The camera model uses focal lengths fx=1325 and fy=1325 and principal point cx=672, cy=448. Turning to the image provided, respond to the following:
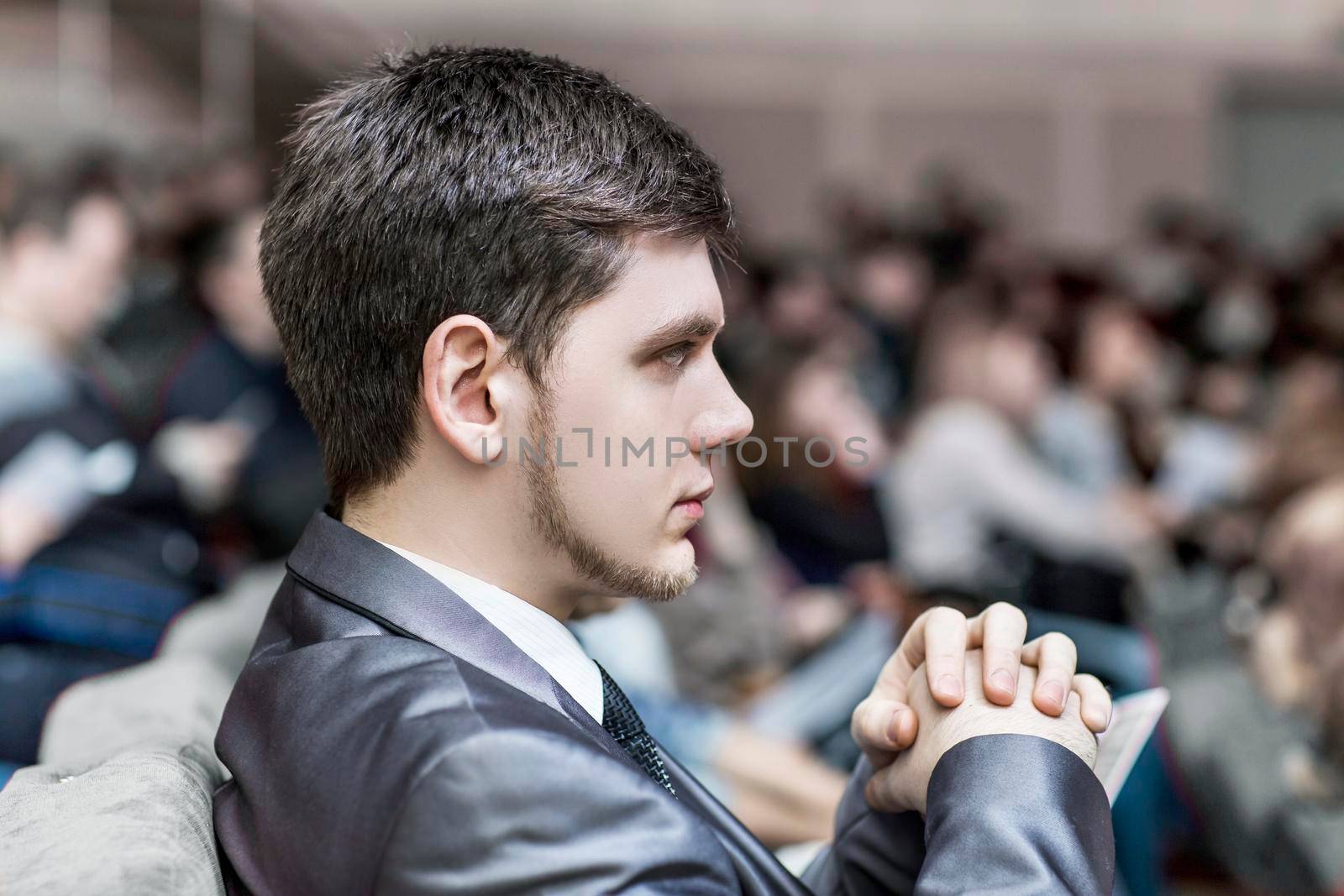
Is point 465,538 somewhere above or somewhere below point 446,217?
below

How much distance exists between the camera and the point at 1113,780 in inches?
42.3

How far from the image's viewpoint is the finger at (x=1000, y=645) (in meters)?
0.97

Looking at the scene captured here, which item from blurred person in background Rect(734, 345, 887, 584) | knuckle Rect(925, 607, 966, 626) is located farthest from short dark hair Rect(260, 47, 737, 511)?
blurred person in background Rect(734, 345, 887, 584)

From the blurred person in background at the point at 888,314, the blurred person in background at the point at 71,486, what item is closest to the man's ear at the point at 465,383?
the blurred person in background at the point at 71,486

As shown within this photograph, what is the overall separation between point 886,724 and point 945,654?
0.24ft

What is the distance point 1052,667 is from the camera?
987 mm

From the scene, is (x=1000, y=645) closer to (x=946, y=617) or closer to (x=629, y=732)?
(x=946, y=617)

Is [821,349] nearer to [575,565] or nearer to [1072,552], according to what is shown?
[1072,552]

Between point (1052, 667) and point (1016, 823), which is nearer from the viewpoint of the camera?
point (1016, 823)

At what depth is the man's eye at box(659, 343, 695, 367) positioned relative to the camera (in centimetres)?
98

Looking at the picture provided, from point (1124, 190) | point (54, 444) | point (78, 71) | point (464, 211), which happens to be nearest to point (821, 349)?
point (54, 444)

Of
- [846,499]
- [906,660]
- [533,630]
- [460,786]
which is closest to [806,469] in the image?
[846,499]

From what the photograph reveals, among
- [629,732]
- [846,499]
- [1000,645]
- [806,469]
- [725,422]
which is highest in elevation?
[725,422]

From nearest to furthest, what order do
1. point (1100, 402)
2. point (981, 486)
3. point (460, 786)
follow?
1. point (460, 786)
2. point (981, 486)
3. point (1100, 402)
